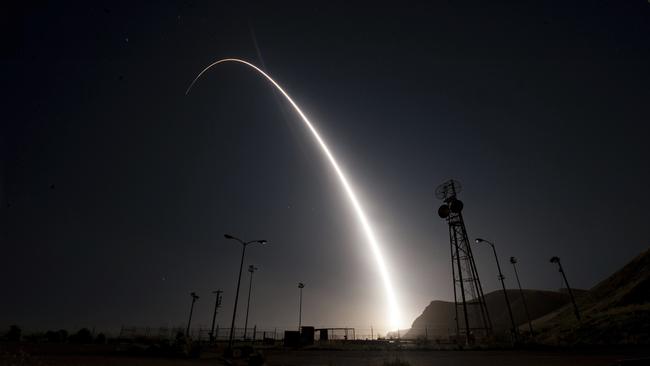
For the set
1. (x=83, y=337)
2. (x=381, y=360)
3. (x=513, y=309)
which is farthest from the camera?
(x=513, y=309)

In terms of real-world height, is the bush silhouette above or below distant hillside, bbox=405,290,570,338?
below

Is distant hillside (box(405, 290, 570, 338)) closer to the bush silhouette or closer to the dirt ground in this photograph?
the bush silhouette

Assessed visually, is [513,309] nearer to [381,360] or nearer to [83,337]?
[381,360]

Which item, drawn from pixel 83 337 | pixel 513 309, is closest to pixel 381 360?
pixel 83 337

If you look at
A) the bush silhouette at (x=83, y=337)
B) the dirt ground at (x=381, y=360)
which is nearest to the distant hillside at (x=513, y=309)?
the bush silhouette at (x=83, y=337)

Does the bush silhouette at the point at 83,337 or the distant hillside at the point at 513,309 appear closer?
the bush silhouette at the point at 83,337

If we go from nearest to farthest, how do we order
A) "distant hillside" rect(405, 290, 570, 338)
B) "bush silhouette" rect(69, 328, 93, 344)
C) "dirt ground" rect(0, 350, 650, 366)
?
"dirt ground" rect(0, 350, 650, 366) → "bush silhouette" rect(69, 328, 93, 344) → "distant hillside" rect(405, 290, 570, 338)

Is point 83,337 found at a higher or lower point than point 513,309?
lower

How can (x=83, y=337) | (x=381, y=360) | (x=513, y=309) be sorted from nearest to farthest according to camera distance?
(x=381, y=360), (x=83, y=337), (x=513, y=309)

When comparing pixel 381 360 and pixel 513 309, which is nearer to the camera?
pixel 381 360

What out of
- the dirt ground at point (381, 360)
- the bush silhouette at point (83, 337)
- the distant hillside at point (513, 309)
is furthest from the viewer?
the distant hillside at point (513, 309)

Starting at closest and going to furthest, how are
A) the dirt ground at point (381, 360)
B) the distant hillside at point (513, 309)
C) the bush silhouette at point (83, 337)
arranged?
the dirt ground at point (381, 360)
the bush silhouette at point (83, 337)
the distant hillside at point (513, 309)

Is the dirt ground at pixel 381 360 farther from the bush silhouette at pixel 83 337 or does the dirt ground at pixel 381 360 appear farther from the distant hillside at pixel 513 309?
the distant hillside at pixel 513 309

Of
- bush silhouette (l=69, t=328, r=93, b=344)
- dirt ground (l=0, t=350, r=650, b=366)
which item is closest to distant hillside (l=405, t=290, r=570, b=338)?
bush silhouette (l=69, t=328, r=93, b=344)
